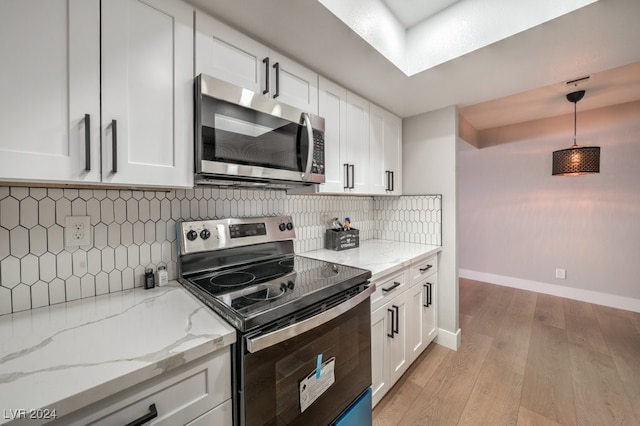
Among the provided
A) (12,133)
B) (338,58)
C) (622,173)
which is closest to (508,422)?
(338,58)

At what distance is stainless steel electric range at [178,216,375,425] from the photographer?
83 centimetres

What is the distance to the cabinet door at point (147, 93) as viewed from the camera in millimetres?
879

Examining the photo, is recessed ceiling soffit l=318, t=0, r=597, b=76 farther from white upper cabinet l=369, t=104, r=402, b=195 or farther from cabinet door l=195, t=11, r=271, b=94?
white upper cabinet l=369, t=104, r=402, b=195

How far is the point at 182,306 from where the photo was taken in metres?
0.98

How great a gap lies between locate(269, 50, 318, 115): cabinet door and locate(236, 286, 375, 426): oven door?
3.62ft

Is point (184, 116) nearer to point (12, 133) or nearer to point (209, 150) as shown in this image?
point (209, 150)

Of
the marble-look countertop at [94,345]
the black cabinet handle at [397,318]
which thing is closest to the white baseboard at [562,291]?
the black cabinet handle at [397,318]

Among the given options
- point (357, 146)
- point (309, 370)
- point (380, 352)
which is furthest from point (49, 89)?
point (380, 352)

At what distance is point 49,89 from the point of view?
78cm

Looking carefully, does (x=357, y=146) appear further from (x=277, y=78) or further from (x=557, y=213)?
(x=557, y=213)

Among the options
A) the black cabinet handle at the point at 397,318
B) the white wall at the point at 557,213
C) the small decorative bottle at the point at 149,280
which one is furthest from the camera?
the white wall at the point at 557,213

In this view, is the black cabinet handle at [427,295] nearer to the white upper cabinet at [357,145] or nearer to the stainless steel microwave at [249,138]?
the white upper cabinet at [357,145]

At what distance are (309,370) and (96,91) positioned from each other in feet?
4.06

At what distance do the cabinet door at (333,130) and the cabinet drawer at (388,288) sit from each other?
669 millimetres
